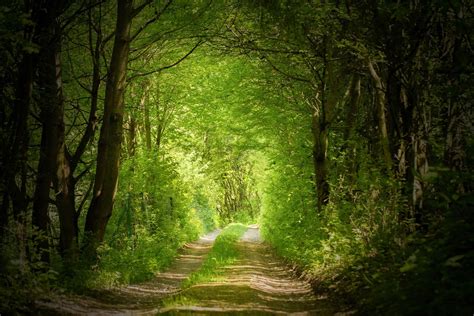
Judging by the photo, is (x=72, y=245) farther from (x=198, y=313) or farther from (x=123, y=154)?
(x=123, y=154)

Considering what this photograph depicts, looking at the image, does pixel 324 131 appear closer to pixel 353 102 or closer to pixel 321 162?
pixel 321 162

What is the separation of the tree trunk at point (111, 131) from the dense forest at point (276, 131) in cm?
4

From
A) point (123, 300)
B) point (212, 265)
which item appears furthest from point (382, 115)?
point (212, 265)

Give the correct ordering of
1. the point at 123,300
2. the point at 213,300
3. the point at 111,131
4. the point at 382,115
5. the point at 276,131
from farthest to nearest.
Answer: the point at 276,131 < the point at 111,131 < the point at 382,115 < the point at 123,300 < the point at 213,300

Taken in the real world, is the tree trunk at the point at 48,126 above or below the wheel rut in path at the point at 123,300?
above

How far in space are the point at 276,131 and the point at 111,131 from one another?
961 cm

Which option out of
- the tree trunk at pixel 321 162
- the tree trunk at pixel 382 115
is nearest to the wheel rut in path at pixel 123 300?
the tree trunk at pixel 321 162

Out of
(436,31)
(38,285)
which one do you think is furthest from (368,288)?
(38,285)

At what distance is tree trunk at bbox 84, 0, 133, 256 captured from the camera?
1235 cm

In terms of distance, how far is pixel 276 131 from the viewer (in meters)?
20.7

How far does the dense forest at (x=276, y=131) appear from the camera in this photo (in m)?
6.72

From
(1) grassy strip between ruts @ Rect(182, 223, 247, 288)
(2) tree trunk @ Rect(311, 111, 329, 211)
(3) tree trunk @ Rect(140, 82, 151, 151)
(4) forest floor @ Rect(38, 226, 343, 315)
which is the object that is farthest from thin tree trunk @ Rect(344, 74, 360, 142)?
(3) tree trunk @ Rect(140, 82, 151, 151)

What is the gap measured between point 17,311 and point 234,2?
10123 mm

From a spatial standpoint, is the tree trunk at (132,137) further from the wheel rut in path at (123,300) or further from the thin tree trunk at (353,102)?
the thin tree trunk at (353,102)
